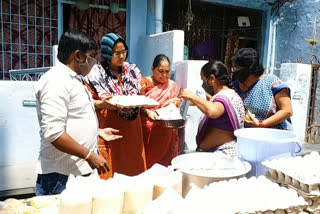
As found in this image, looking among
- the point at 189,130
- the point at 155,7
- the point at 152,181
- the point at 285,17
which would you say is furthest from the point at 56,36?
the point at 285,17

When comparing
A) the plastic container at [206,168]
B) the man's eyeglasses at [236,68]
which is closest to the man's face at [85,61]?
the plastic container at [206,168]

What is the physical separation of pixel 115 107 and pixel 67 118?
0.70m

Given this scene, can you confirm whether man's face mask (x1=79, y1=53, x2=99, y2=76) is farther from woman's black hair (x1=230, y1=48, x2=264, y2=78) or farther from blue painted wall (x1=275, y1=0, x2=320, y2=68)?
blue painted wall (x1=275, y1=0, x2=320, y2=68)

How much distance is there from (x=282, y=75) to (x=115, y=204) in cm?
594

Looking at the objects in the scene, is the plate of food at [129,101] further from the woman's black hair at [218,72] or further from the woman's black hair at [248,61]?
the woman's black hair at [248,61]

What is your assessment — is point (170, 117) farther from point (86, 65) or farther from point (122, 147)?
point (86, 65)

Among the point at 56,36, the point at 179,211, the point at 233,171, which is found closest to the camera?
the point at 179,211

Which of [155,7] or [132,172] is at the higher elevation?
[155,7]

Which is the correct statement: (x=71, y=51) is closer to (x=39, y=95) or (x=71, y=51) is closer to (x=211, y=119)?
(x=39, y=95)

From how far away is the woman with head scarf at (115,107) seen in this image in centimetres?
264

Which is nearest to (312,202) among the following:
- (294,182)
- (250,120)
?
(294,182)

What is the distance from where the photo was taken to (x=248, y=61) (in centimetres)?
247

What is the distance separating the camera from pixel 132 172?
9.82 ft

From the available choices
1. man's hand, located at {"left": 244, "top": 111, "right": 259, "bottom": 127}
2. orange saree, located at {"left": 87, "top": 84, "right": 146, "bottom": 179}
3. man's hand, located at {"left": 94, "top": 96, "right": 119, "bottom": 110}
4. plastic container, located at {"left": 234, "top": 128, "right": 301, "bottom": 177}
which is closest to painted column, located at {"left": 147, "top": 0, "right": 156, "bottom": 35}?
orange saree, located at {"left": 87, "top": 84, "right": 146, "bottom": 179}
